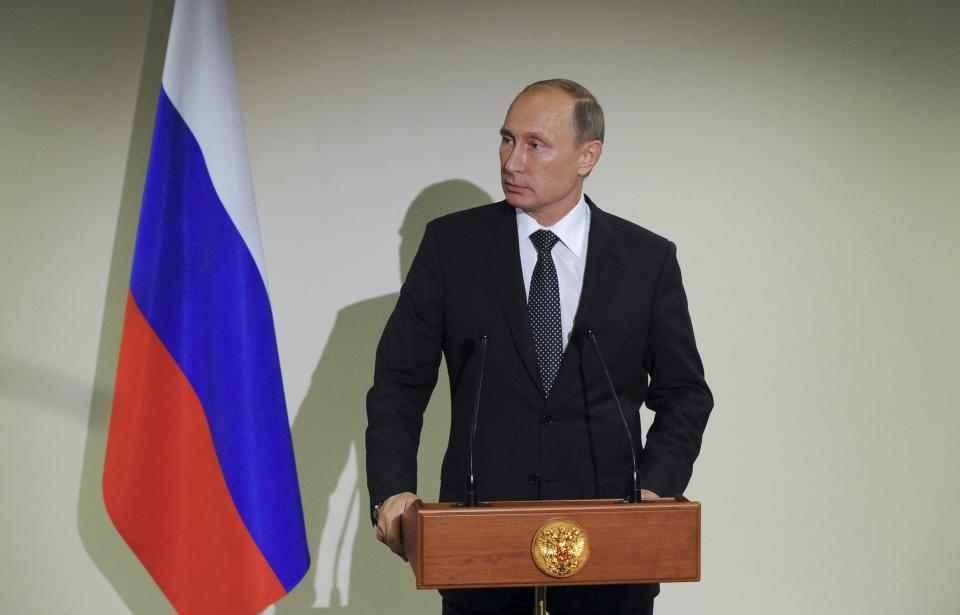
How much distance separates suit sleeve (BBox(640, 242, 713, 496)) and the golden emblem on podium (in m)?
0.57

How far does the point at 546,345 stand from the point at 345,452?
4.08ft

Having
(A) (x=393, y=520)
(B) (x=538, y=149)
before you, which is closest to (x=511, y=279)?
(B) (x=538, y=149)

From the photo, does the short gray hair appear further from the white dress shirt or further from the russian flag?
the russian flag

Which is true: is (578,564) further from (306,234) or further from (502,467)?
(306,234)

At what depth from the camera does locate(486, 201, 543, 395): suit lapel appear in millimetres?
2299

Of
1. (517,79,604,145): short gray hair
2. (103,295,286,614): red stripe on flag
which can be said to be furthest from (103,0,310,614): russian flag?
(517,79,604,145): short gray hair

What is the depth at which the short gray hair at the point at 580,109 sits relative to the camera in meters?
2.41

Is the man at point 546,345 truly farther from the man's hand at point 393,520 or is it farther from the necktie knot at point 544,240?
the man's hand at point 393,520

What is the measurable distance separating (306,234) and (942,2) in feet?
7.13

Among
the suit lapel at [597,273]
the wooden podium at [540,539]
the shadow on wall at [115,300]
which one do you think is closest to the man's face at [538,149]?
the suit lapel at [597,273]

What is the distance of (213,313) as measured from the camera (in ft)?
8.37

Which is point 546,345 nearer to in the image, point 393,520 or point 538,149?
point 538,149

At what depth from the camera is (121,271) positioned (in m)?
3.30

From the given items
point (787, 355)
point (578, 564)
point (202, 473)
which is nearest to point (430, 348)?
point (202, 473)
